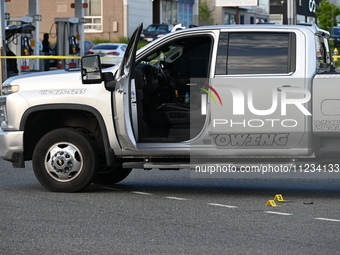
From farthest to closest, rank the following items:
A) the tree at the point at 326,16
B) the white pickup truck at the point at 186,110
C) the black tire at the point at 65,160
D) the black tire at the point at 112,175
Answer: the tree at the point at 326,16
the black tire at the point at 112,175
the black tire at the point at 65,160
the white pickup truck at the point at 186,110

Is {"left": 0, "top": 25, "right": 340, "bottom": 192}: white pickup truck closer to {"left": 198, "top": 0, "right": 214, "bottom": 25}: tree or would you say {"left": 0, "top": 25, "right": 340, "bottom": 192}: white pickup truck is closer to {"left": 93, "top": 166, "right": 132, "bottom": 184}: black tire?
{"left": 93, "top": 166, "right": 132, "bottom": 184}: black tire

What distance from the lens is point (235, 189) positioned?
11133mm

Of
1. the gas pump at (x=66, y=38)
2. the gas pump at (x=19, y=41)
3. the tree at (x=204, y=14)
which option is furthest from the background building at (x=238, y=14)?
the gas pump at (x=19, y=41)

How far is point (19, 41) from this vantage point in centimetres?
3853

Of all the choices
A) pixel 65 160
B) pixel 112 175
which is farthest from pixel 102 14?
pixel 65 160

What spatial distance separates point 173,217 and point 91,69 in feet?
7.45

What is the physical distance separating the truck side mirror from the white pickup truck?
0.01 meters

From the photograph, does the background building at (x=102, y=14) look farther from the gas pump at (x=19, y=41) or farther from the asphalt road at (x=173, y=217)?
the asphalt road at (x=173, y=217)

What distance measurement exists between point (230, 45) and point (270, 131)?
1.12m

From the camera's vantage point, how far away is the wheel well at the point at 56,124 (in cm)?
1062

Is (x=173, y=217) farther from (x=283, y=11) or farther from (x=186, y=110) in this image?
(x=283, y=11)

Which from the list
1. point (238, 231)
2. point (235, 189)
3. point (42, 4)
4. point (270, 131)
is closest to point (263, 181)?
point (235, 189)

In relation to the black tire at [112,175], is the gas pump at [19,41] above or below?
above

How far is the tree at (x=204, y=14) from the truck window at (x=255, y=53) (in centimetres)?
6679
